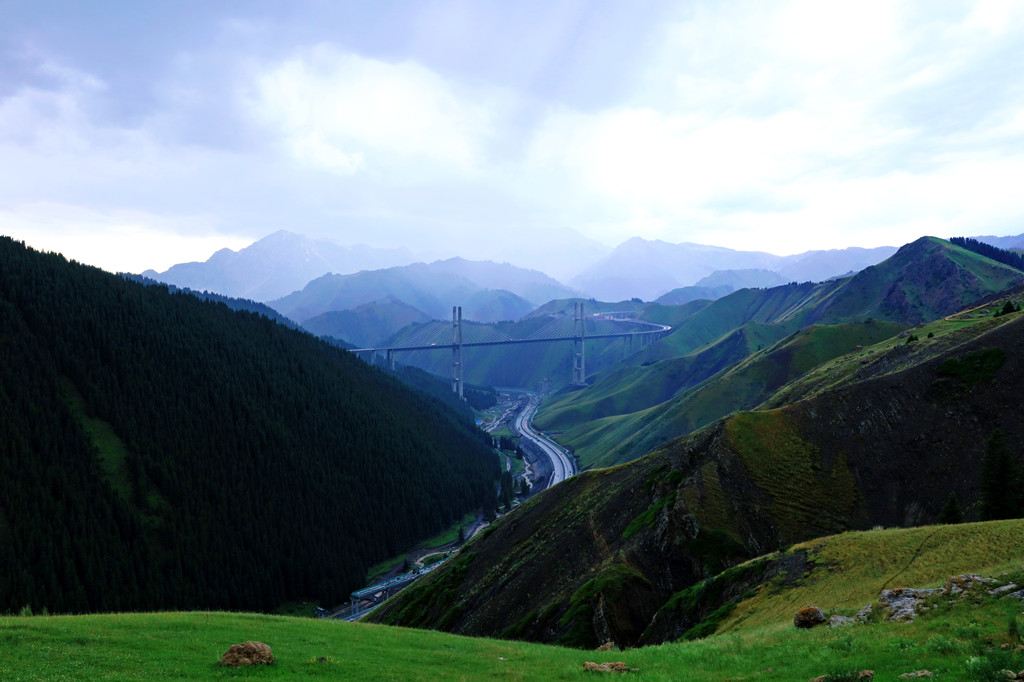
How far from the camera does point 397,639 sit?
35.7 m

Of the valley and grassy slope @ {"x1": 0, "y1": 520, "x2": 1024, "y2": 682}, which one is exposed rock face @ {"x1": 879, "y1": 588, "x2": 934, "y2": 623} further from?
the valley

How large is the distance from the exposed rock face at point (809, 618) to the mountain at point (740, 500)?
1527 cm

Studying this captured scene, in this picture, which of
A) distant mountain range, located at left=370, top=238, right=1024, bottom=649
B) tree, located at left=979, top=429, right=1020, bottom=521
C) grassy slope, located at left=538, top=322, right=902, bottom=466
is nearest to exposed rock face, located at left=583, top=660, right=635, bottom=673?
distant mountain range, located at left=370, top=238, right=1024, bottom=649

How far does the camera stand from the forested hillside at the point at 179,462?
107 metres

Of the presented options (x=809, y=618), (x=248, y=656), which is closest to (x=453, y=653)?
(x=248, y=656)

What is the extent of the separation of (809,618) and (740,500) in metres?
32.6

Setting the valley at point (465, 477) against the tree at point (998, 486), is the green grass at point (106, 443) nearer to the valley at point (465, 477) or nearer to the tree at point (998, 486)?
the valley at point (465, 477)

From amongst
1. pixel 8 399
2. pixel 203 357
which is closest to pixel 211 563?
pixel 8 399

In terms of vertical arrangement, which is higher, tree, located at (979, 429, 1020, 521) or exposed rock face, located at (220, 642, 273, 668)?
exposed rock face, located at (220, 642, 273, 668)

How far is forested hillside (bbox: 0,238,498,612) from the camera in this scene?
350 ft

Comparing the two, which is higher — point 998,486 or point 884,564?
point 884,564

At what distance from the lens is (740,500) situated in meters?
58.4

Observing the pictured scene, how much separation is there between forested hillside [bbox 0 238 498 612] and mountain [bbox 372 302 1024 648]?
6261 cm

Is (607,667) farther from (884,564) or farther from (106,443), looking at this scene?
(106,443)
